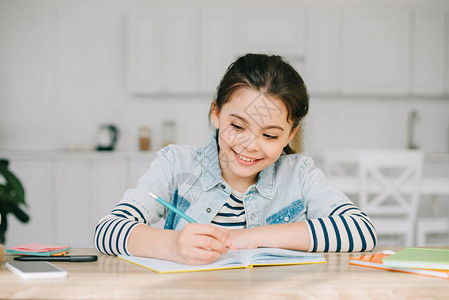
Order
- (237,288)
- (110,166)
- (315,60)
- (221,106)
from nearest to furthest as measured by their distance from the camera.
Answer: (237,288) < (221,106) < (110,166) < (315,60)

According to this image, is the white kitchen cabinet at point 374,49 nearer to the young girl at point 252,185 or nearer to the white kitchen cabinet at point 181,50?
the white kitchen cabinet at point 181,50

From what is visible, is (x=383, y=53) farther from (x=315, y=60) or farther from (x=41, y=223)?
(x=41, y=223)

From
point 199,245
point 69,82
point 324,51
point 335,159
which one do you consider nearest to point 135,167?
point 69,82

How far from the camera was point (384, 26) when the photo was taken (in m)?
4.26

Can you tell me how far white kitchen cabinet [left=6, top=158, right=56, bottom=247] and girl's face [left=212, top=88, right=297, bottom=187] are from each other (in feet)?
10.0

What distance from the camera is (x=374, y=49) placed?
4.27 m

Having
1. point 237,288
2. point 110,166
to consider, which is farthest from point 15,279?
point 110,166

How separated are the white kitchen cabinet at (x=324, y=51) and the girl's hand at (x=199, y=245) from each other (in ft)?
11.7

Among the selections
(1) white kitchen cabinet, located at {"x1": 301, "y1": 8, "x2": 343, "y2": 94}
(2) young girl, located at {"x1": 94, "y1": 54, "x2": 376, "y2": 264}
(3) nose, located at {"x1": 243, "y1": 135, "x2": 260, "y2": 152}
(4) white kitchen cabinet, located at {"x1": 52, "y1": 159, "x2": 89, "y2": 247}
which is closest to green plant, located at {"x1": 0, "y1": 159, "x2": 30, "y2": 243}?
(4) white kitchen cabinet, located at {"x1": 52, "y1": 159, "x2": 89, "y2": 247}

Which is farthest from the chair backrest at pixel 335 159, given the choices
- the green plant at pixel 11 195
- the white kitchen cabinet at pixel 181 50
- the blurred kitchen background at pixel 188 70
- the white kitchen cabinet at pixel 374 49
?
the green plant at pixel 11 195

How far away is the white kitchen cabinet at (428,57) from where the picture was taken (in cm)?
431

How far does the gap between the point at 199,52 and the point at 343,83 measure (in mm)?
→ 1274

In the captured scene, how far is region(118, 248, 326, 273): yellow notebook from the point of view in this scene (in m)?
0.75

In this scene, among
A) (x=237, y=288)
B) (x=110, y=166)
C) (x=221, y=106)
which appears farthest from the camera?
(x=110, y=166)
